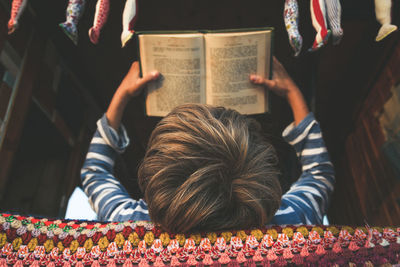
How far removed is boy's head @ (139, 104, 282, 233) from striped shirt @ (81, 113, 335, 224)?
0.51 feet

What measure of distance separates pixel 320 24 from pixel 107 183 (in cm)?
70

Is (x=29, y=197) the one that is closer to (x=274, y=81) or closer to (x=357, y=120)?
(x=274, y=81)

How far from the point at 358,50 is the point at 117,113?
1.26 meters

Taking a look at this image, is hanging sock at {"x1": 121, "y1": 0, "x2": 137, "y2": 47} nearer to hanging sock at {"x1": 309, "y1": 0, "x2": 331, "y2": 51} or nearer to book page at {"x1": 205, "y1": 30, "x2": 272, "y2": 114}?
book page at {"x1": 205, "y1": 30, "x2": 272, "y2": 114}

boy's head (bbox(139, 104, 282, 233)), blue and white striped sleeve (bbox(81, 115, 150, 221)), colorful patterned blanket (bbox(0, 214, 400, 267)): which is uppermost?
boy's head (bbox(139, 104, 282, 233))

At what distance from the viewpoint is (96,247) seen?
2.01 feet

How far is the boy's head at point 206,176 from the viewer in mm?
543

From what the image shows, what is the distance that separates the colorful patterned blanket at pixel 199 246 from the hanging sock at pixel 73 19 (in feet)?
1.83

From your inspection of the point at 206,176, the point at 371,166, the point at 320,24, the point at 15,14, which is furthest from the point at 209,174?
the point at 371,166

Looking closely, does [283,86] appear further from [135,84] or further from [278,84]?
[135,84]

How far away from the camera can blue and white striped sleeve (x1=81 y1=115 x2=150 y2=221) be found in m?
0.74

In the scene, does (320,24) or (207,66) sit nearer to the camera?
(320,24)

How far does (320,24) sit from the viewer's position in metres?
0.87

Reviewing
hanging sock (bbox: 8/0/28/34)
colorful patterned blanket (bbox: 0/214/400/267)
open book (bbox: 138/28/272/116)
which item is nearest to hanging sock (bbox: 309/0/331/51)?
open book (bbox: 138/28/272/116)
